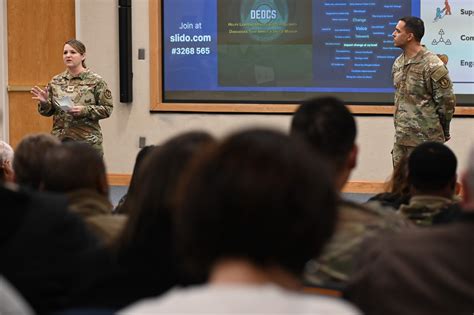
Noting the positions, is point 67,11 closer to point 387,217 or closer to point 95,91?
point 95,91

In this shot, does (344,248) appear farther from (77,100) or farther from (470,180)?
(77,100)

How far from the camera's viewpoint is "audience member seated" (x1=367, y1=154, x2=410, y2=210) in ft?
11.8

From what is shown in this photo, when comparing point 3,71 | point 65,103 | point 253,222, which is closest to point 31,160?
point 253,222

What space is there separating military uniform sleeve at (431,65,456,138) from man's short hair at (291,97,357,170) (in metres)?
4.31

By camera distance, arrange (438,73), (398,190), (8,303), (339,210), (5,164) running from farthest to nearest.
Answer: (438,73) → (5,164) → (398,190) → (339,210) → (8,303)

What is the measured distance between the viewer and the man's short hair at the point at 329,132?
2.82 meters

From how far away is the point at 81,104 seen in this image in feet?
23.6

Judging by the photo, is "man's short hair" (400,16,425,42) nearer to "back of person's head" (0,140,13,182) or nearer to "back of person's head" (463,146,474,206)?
"back of person's head" (0,140,13,182)

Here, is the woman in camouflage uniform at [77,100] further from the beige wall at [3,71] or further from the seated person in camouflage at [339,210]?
the seated person in camouflage at [339,210]

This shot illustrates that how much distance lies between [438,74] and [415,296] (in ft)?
17.1

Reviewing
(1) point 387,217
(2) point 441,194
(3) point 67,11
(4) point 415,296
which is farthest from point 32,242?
(3) point 67,11

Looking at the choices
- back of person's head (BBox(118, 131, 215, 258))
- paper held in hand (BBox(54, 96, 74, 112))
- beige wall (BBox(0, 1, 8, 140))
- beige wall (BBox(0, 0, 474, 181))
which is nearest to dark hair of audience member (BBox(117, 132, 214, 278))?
back of person's head (BBox(118, 131, 215, 258))

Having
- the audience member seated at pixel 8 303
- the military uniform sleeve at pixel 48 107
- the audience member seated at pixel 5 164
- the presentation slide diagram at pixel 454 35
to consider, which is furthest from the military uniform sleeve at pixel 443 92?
the audience member seated at pixel 8 303

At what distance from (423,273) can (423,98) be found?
5290 mm
